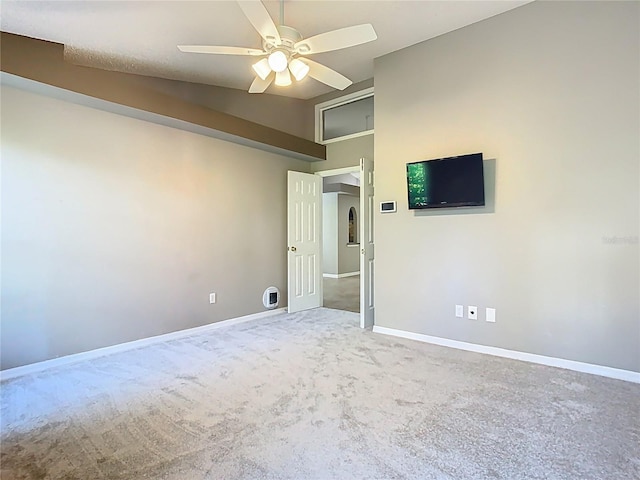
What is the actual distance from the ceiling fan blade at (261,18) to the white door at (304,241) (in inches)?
116

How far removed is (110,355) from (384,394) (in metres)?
2.67

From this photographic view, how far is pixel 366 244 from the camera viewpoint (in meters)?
4.38

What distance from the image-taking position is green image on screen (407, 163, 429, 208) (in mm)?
3646

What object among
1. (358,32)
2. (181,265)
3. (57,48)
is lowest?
(181,265)

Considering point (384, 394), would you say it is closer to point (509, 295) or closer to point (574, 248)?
point (509, 295)

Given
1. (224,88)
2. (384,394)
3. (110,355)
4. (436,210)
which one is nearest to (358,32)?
(436,210)

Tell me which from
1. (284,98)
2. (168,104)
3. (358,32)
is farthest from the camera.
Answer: (284,98)

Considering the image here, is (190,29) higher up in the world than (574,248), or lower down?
higher up

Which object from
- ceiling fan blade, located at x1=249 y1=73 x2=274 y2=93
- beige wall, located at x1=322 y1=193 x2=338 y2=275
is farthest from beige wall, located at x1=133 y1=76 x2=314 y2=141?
beige wall, located at x1=322 y1=193 x2=338 y2=275

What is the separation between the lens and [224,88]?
14.8 ft

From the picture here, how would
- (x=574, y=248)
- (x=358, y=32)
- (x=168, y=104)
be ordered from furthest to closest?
(x=168, y=104) < (x=574, y=248) < (x=358, y=32)

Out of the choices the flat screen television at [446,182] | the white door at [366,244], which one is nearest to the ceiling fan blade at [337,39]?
the flat screen television at [446,182]

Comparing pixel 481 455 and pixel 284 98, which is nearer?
pixel 481 455

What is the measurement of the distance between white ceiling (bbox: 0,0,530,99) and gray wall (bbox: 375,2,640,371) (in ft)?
1.17
